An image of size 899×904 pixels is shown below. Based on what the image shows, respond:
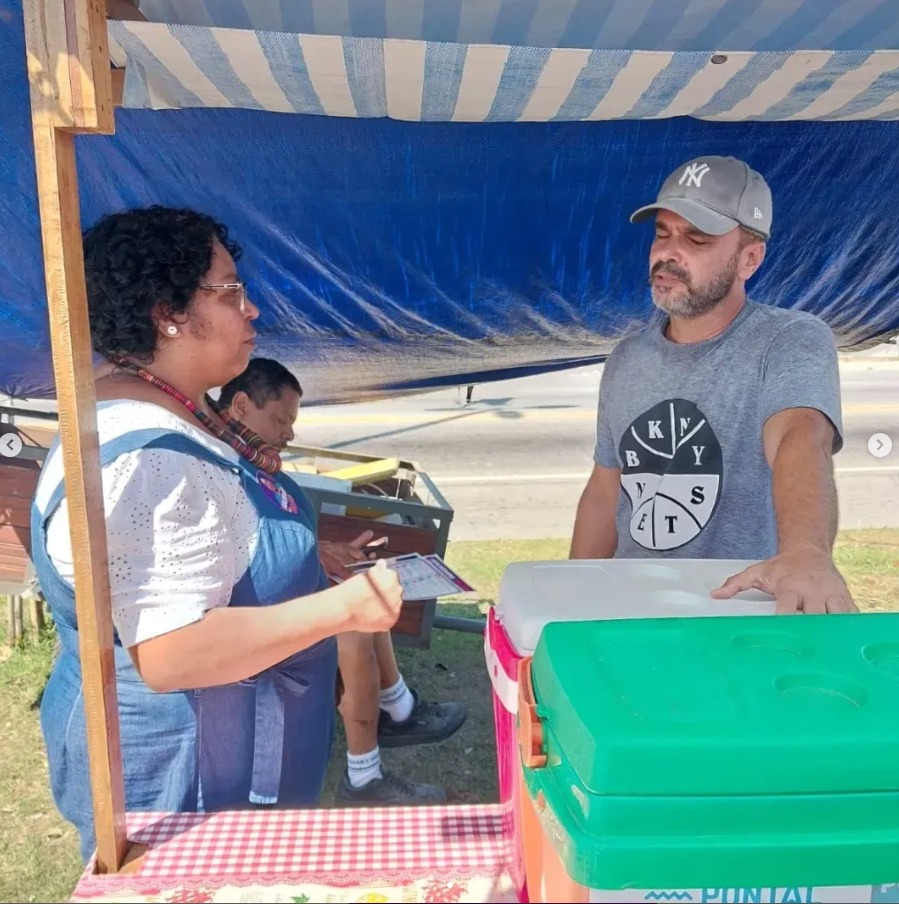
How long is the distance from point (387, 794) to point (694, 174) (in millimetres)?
2214

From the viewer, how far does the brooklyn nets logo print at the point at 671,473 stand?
1.90m

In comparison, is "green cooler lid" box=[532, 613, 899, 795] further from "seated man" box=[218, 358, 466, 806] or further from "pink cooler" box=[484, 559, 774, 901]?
"seated man" box=[218, 358, 466, 806]

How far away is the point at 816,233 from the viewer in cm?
305

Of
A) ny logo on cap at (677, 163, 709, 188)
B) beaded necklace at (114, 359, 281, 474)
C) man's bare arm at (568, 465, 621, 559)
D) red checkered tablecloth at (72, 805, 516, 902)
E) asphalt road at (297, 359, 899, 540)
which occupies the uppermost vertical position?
ny logo on cap at (677, 163, 709, 188)

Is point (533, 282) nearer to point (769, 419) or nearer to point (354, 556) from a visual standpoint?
point (354, 556)

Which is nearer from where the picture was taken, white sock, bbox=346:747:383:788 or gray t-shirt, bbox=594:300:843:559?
gray t-shirt, bbox=594:300:843:559

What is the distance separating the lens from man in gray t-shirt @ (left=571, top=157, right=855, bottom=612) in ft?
5.79

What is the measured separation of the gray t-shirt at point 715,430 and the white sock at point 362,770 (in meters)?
1.43

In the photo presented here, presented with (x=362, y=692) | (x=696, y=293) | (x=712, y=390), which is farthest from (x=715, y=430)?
(x=362, y=692)

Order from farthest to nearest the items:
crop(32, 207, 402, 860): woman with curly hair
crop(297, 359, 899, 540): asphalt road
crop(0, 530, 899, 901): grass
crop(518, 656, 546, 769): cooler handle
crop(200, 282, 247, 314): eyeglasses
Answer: crop(297, 359, 899, 540): asphalt road < crop(0, 530, 899, 901): grass < crop(200, 282, 247, 314): eyeglasses < crop(32, 207, 402, 860): woman with curly hair < crop(518, 656, 546, 769): cooler handle

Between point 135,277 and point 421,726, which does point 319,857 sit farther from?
point 421,726

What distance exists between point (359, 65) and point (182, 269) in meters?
0.81

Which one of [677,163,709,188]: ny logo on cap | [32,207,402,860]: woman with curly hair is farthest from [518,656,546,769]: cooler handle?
[677,163,709,188]: ny logo on cap

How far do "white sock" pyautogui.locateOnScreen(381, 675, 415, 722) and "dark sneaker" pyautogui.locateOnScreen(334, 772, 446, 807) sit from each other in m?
0.50
